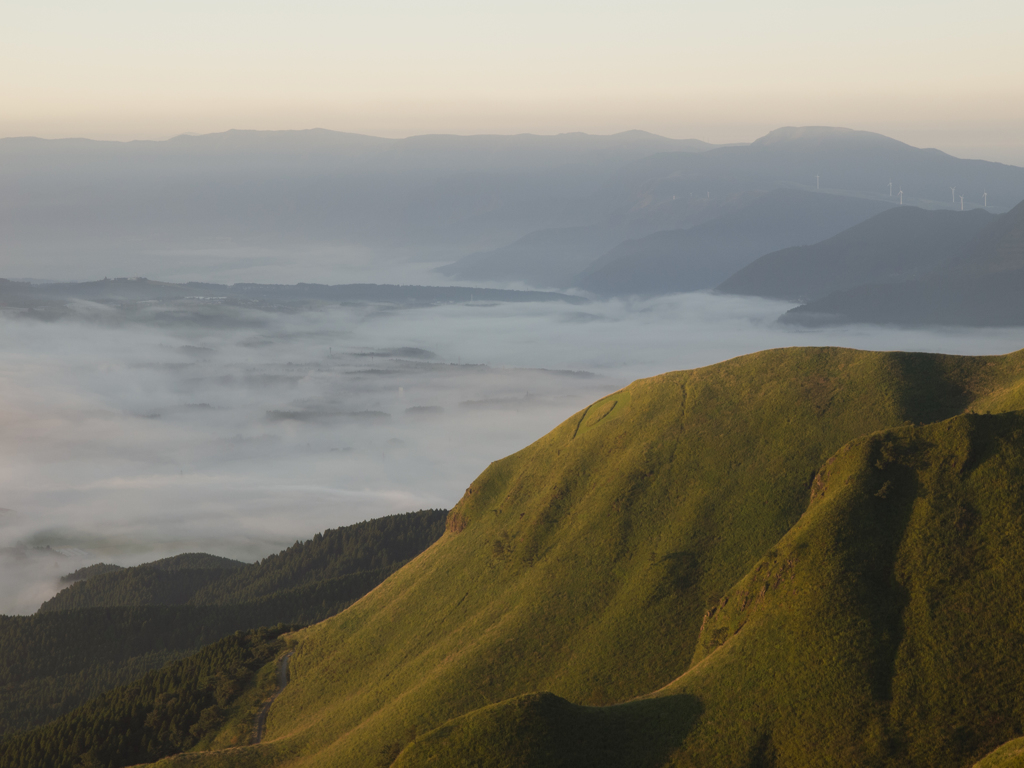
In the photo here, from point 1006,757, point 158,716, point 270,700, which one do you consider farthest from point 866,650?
point 158,716

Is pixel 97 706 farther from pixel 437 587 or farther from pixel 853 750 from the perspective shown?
pixel 853 750

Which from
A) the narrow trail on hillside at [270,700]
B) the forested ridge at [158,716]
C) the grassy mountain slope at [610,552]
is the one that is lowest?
the forested ridge at [158,716]

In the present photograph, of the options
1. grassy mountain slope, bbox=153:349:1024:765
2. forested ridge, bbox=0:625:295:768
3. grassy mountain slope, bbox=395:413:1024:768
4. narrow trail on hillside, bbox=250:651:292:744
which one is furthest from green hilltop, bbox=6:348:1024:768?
narrow trail on hillside, bbox=250:651:292:744

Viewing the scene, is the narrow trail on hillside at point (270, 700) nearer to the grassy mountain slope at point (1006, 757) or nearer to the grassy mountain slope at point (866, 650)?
the grassy mountain slope at point (866, 650)

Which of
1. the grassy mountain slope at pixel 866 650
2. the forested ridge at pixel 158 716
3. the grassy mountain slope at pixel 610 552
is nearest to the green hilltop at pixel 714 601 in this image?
the grassy mountain slope at pixel 866 650

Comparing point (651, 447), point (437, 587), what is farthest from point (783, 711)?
point (437, 587)

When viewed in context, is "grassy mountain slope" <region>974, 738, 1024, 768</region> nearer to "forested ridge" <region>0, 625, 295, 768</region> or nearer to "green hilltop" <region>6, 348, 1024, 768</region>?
"green hilltop" <region>6, 348, 1024, 768</region>

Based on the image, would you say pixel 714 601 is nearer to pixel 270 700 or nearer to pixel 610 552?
pixel 610 552
